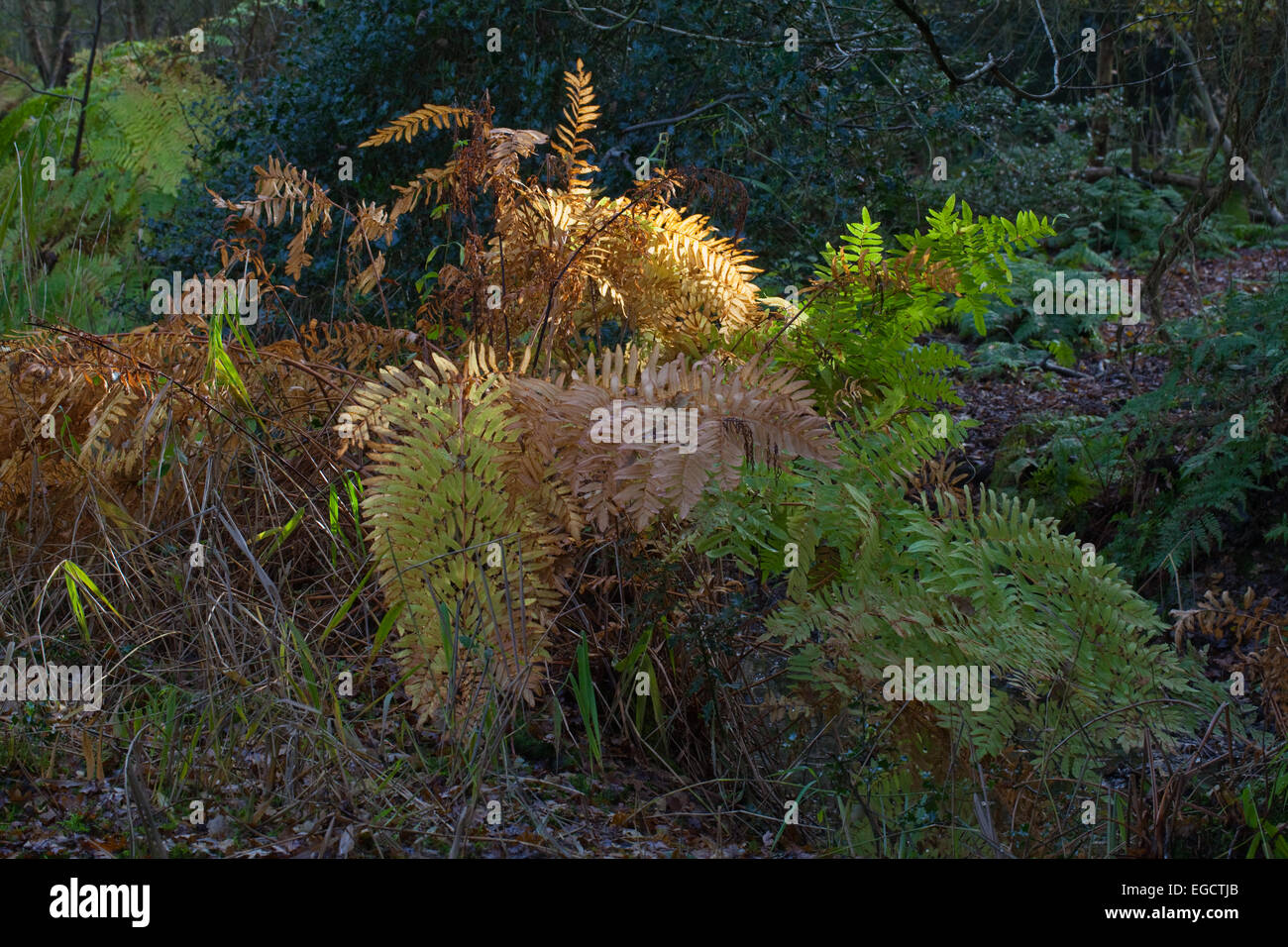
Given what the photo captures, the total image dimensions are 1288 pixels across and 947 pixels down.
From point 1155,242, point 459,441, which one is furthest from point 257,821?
point 1155,242

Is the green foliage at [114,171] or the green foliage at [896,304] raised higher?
the green foliage at [114,171]

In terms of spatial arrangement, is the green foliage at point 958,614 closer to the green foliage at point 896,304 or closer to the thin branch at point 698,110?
the green foliage at point 896,304

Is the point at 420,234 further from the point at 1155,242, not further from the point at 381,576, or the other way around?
the point at 1155,242

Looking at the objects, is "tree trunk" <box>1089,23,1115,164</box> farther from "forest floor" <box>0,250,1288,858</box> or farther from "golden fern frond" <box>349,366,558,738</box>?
"forest floor" <box>0,250,1288,858</box>

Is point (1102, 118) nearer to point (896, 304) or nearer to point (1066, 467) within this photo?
point (1066, 467)

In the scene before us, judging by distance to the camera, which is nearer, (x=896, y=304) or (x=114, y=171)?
(x=896, y=304)

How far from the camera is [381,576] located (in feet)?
8.39

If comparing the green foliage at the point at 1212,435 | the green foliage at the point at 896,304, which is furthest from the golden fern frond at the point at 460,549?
the green foliage at the point at 1212,435

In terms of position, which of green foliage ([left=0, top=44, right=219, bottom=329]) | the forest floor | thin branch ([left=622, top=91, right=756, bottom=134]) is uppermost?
green foliage ([left=0, top=44, right=219, bottom=329])

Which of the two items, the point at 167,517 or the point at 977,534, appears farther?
the point at 167,517

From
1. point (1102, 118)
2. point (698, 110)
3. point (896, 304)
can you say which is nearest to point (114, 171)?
point (698, 110)

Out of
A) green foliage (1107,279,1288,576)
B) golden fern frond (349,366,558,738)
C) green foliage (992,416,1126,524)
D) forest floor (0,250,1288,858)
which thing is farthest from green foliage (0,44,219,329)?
green foliage (1107,279,1288,576)

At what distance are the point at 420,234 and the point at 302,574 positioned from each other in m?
2.57
